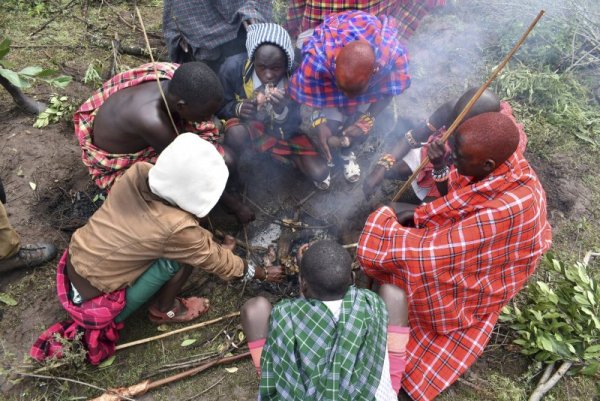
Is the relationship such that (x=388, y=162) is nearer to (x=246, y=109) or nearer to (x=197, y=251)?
(x=246, y=109)

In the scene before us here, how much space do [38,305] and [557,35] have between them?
5.92 metres

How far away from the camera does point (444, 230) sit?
7.52 ft

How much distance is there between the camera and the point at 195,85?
252 centimetres

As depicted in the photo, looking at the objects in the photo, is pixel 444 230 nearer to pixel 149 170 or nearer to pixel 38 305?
pixel 149 170

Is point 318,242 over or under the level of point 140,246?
over

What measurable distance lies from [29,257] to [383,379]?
8.76ft

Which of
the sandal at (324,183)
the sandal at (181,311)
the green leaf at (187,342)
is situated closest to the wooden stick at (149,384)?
the green leaf at (187,342)

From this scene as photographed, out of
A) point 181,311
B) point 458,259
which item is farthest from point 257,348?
point 458,259

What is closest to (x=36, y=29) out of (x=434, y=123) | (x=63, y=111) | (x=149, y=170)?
(x=63, y=111)

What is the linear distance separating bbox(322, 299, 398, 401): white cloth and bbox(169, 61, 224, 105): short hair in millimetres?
1513

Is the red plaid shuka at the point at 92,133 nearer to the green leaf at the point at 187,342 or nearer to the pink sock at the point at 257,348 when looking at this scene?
the green leaf at the point at 187,342

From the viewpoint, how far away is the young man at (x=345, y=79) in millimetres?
3010

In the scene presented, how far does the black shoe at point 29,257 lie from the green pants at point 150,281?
0.95 m

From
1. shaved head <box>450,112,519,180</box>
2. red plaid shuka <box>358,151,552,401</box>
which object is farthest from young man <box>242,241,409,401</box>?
shaved head <box>450,112,519,180</box>
